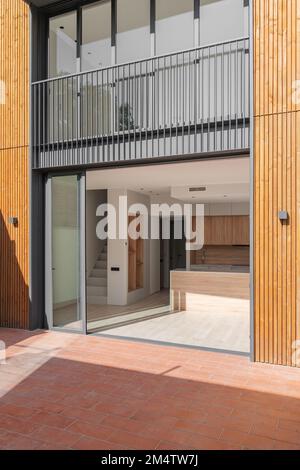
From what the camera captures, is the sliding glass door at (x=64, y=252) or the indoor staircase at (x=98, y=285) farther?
the indoor staircase at (x=98, y=285)

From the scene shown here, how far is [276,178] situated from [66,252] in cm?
344

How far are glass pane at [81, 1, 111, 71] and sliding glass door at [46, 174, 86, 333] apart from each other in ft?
6.53

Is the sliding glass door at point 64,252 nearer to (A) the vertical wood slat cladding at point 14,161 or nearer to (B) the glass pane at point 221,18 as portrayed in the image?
(A) the vertical wood slat cladding at point 14,161

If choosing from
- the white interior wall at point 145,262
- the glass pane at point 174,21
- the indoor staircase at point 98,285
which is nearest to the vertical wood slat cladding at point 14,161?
the glass pane at point 174,21

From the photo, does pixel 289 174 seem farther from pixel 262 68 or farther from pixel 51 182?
pixel 51 182

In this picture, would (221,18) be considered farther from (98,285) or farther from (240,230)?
(98,285)

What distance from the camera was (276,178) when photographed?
4266 mm

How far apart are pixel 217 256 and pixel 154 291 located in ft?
7.08

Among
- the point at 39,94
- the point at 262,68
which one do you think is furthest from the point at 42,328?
the point at 262,68

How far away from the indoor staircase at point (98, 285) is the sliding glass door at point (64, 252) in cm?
279

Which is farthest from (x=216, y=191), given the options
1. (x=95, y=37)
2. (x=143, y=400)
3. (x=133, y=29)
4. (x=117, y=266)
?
(x=143, y=400)

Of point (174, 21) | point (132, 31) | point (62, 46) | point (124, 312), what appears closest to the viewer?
point (174, 21)

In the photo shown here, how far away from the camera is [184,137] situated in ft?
15.8

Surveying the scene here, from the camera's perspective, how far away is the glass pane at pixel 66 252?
5.78m
